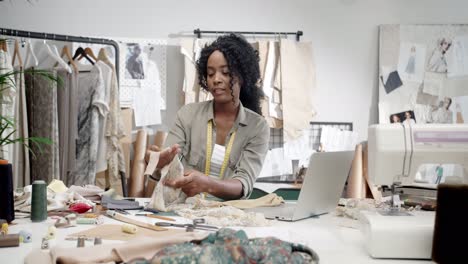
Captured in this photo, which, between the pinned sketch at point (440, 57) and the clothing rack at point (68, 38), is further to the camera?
the pinned sketch at point (440, 57)

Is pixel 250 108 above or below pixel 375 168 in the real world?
above

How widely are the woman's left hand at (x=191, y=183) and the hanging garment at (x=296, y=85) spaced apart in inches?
72.2

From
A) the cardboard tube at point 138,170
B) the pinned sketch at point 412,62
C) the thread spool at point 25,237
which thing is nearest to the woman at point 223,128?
the thread spool at point 25,237

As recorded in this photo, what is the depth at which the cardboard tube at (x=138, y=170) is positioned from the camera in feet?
12.2

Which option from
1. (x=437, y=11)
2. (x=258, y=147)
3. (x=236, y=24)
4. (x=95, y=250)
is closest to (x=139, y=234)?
(x=95, y=250)

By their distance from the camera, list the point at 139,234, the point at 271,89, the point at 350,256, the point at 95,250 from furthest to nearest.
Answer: the point at 271,89 → the point at 139,234 → the point at 350,256 → the point at 95,250

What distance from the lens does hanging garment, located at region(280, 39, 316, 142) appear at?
3.78m

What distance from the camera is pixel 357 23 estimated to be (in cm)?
399

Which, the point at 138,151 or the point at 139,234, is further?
the point at 138,151

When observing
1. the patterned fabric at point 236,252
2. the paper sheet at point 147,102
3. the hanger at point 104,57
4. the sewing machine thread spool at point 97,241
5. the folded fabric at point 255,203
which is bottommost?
the folded fabric at point 255,203

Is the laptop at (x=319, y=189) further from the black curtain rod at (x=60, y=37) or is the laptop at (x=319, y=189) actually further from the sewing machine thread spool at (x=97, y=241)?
the black curtain rod at (x=60, y=37)

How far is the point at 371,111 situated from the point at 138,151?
1.93 metres

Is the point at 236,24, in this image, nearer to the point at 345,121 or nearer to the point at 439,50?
the point at 345,121

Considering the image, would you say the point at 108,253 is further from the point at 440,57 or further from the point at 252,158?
the point at 440,57
